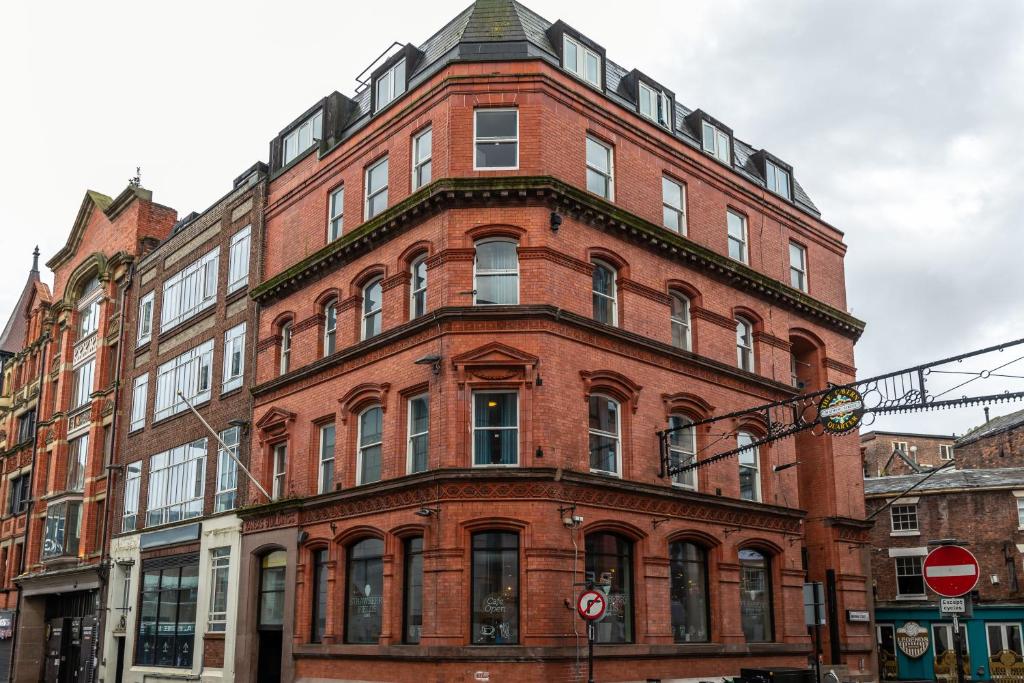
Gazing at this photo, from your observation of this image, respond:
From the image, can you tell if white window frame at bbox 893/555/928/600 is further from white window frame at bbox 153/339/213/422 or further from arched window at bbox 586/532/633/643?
white window frame at bbox 153/339/213/422

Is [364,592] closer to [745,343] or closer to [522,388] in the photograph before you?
[522,388]

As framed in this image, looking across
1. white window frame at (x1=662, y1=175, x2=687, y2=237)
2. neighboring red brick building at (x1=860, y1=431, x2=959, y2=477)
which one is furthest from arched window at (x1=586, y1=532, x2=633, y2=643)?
neighboring red brick building at (x1=860, y1=431, x2=959, y2=477)

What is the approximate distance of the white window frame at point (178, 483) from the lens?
33.3 meters

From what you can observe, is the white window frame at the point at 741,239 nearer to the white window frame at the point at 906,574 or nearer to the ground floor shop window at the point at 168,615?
Result: the ground floor shop window at the point at 168,615

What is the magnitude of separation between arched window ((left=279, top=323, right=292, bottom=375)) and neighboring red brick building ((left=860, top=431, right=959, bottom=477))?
44210 mm

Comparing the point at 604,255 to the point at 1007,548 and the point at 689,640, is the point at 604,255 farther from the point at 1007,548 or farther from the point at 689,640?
the point at 1007,548

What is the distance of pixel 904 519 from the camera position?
44.5 m

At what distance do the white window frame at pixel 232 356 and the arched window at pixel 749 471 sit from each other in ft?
49.1

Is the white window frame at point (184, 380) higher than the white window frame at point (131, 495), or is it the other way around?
the white window frame at point (184, 380)

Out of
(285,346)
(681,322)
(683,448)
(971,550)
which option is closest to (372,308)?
(285,346)

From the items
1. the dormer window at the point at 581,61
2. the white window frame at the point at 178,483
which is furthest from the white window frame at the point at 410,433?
the white window frame at the point at 178,483

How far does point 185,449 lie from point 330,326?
9.11 metres

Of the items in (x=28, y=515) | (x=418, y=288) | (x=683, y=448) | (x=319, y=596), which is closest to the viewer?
(x=418, y=288)

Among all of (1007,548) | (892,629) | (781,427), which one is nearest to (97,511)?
(781,427)
